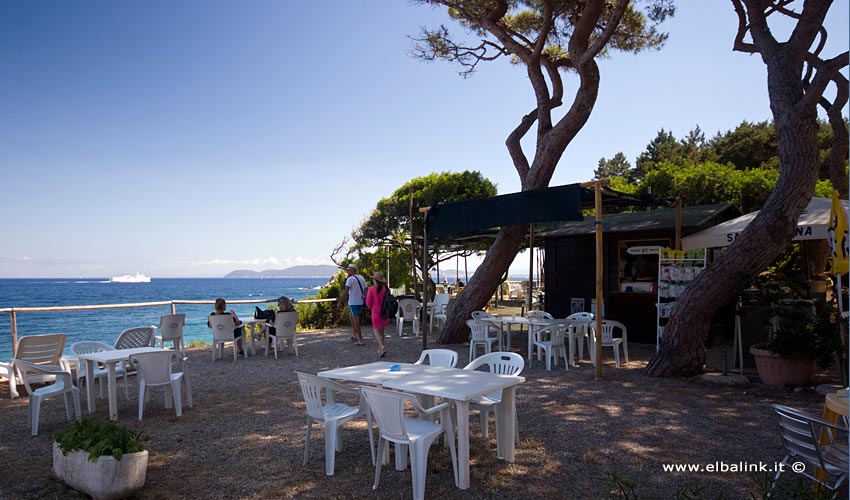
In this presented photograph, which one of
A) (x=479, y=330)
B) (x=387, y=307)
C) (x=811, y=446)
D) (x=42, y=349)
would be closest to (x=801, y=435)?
(x=811, y=446)

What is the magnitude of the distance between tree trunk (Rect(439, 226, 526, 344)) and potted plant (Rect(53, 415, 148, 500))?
712 cm

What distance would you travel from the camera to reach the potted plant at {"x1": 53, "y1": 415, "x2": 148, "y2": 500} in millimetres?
3133

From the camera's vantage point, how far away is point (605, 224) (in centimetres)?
1097

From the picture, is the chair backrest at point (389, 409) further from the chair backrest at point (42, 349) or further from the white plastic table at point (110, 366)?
the chair backrest at point (42, 349)

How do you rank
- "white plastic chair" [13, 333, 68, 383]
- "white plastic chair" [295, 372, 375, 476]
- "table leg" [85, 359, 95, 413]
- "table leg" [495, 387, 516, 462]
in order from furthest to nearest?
1. "white plastic chair" [13, 333, 68, 383]
2. "table leg" [85, 359, 95, 413]
3. "table leg" [495, 387, 516, 462]
4. "white plastic chair" [295, 372, 375, 476]

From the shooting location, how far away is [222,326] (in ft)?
28.1

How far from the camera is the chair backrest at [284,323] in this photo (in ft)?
29.1

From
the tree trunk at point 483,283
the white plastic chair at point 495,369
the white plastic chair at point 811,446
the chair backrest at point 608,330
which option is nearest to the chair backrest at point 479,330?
the chair backrest at point 608,330

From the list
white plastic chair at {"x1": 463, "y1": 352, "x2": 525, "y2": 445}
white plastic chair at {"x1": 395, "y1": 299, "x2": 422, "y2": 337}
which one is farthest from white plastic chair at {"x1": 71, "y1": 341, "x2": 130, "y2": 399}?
white plastic chair at {"x1": 395, "y1": 299, "x2": 422, "y2": 337}

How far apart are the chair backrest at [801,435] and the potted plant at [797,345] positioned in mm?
3622

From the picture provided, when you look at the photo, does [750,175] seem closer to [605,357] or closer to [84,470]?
[605,357]

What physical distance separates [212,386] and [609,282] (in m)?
7.79

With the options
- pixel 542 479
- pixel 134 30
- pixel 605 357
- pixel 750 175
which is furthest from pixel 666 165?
pixel 542 479

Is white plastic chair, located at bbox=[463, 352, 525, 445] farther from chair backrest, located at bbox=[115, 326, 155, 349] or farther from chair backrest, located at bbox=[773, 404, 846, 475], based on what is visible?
chair backrest, located at bbox=[115, 326, 155, 349]
